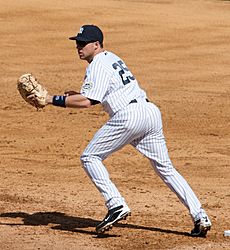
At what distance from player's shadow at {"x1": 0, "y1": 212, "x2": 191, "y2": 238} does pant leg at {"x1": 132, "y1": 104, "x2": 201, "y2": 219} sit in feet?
1.16

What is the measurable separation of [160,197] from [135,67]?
28.6ft

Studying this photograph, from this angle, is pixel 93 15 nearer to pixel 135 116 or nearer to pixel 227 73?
pixel 227 73

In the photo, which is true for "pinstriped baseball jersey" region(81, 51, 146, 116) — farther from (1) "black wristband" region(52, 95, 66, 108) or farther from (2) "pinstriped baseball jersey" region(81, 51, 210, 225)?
(1) "black wristband" region(52, 95, 66, 108)

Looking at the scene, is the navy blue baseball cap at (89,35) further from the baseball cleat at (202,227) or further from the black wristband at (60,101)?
the baseball cleat at (202,227)

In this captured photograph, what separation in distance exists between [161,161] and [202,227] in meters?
0.72

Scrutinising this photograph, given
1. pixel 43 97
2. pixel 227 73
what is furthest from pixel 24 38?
pixel 43 97

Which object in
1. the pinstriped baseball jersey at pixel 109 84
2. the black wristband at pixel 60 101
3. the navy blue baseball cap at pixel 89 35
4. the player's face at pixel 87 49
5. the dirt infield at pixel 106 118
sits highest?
the navy blue baseball cap at pixel 89 35

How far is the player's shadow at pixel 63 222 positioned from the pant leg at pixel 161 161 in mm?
355

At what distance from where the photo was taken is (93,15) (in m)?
23.7

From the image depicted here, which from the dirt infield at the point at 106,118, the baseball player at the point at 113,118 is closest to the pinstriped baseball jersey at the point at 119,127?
the baseball player at the point at 113,118

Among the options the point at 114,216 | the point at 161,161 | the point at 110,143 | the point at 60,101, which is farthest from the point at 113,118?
the point at 114,216

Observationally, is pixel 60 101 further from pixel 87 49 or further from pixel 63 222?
pixel 63 222

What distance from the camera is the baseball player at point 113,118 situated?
951cm

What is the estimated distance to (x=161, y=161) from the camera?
32.1ft
